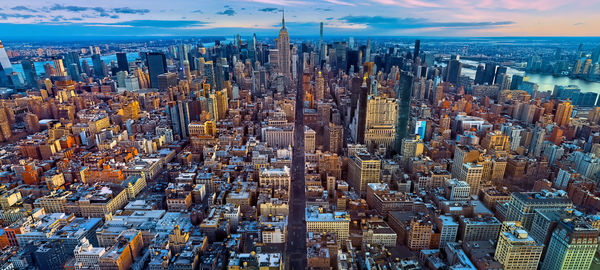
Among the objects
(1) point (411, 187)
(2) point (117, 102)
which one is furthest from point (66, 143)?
(1) point (411, 187)

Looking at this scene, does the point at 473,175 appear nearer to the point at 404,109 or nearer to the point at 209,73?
the point at 404,109

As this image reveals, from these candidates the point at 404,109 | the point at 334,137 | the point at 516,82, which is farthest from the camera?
the point at 516,82

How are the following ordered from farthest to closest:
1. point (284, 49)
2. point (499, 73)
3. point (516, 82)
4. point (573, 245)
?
1. point (284, 49)
2. point (499, 73)
3. point (516, 82)
4. point (573, 245)

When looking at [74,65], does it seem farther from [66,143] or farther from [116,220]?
[116,220]

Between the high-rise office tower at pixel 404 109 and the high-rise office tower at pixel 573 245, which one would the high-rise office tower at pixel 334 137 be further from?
the high-rise office tower at pixel 573 245

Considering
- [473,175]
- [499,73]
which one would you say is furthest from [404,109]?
[499,73]

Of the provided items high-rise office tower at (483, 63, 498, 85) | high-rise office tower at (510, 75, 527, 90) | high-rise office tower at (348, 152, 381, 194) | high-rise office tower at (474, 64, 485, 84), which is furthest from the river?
high-rise office tower at (348, 152, 381, 194)

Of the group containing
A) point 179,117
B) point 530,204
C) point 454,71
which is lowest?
point 179,117
